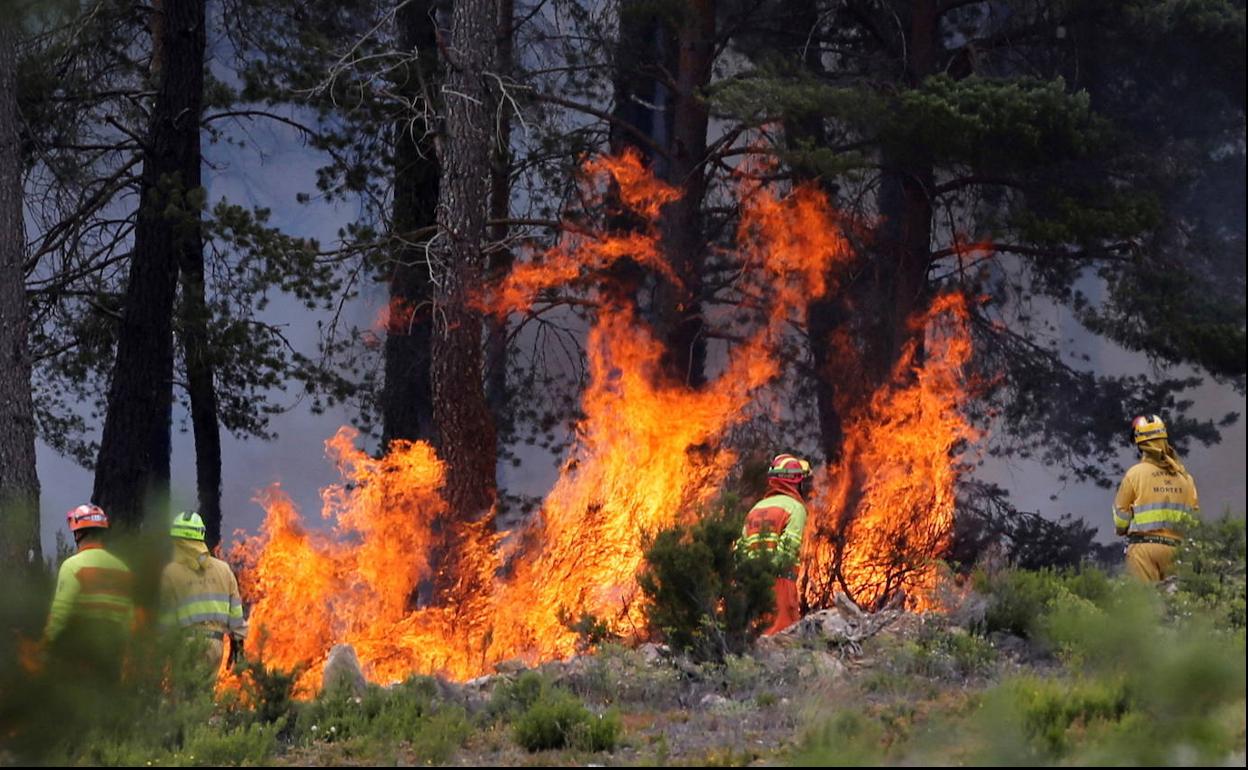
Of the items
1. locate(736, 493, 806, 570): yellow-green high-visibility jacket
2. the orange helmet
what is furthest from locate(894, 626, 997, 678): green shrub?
the orange helmet

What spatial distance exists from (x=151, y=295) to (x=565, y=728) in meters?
9.11

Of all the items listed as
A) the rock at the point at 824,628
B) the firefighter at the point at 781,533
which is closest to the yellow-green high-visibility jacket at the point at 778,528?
the firefighter at the point at 781,533

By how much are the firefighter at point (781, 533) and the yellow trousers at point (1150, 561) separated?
2373mm

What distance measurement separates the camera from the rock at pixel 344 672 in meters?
9.64

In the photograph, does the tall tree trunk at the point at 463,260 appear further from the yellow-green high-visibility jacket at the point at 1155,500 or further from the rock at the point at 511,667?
the yellow-green high-visibility jacket at the point at 1155,500

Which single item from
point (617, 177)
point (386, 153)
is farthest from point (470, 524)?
point (386, 153)

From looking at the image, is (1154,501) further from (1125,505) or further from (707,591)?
(707,591)

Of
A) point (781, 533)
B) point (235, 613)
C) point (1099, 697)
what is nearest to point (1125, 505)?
point (781, 533)

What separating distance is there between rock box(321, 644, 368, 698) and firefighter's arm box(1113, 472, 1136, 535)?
5.47 m

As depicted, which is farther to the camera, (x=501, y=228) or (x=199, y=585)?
(x=501, y=228)

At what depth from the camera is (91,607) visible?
9164 mm

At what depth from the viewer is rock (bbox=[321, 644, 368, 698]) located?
31.6 feet

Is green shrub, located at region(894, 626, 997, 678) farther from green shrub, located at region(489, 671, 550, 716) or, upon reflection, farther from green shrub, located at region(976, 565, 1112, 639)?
green shrub, located at region(489, 671, 550, 716)

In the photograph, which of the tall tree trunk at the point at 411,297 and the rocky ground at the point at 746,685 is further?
the tall tree trunk at the point at 411,297
